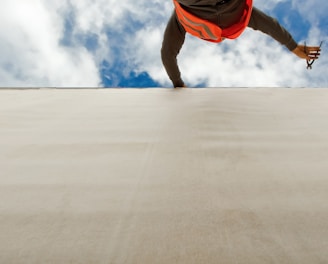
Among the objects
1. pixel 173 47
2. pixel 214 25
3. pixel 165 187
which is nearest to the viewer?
pixel 165 187

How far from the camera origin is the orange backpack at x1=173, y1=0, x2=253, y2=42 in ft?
5.13

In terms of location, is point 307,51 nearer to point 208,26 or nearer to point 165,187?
point 208,26

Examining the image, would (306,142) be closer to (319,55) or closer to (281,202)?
(281,202)

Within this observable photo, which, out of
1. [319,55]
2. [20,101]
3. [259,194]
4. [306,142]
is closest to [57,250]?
[259,194]

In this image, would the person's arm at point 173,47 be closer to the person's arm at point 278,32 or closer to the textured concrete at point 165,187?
the person's arm at point 278,32

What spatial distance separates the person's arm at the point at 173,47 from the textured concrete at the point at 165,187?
34.7 inches

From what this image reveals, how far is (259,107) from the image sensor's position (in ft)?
3.40

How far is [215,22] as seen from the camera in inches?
62.2

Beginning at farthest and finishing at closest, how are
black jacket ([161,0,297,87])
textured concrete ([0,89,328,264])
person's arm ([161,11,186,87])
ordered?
person's arm ([161,11,186,87]) → black jacket ([161,0,297,87]) → textured concrete ([0,89,328,264])

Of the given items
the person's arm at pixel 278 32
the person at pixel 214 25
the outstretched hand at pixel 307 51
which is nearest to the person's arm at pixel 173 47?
the person at pixel 214 25

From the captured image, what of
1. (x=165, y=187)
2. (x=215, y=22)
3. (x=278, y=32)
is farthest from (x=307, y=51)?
(x=165, y=187)

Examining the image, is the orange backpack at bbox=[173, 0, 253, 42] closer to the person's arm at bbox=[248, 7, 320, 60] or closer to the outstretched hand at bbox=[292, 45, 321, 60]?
the person's arm at bbox=[248, 7, 320, 60]

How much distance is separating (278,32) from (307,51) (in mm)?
228

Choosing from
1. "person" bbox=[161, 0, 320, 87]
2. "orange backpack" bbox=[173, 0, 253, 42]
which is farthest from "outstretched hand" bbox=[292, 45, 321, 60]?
"orange backpack" bbox=[173, 0, 253, 42]
